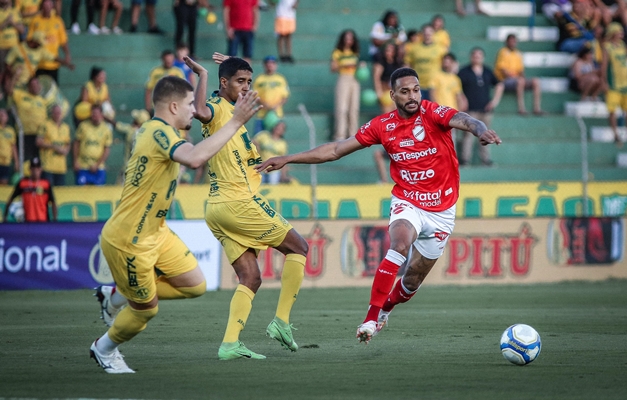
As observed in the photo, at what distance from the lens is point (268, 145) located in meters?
19.0

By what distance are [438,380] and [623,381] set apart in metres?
1.35

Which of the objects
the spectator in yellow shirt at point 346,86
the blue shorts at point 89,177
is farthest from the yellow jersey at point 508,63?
the blue shorts at point 89,177

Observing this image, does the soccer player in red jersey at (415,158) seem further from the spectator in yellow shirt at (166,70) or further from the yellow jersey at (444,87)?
the yellow jersey at (444,87)

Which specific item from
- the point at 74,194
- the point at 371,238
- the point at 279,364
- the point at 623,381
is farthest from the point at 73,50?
the point at 623,381

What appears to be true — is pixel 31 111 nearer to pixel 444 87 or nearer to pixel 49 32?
pixel 49 32

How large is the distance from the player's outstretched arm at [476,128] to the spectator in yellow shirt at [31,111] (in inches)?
445

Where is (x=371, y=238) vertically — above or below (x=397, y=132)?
below

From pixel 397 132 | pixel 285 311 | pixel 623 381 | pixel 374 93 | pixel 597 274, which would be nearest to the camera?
pixel 623 381

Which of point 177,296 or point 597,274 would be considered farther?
point 597,274

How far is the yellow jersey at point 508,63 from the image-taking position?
77.0 ft

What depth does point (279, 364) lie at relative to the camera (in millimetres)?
7953

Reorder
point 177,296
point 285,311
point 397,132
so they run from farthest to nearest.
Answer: point 397,132 → point 285,311 → point 177,296

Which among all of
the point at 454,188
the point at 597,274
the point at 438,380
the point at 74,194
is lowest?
the point at 597,274

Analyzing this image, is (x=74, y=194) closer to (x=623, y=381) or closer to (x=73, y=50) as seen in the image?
(x=73, y=50)
